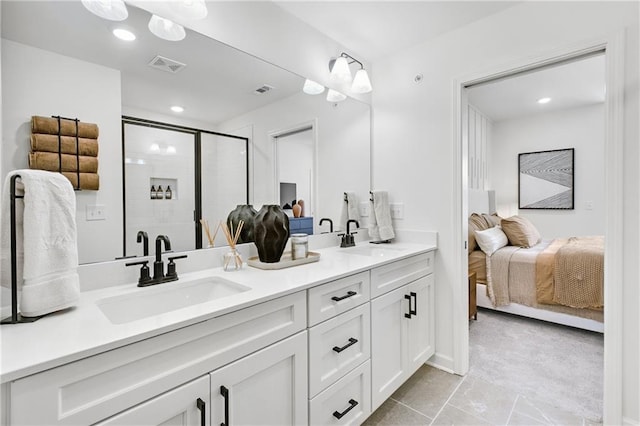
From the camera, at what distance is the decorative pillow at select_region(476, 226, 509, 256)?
3.17m

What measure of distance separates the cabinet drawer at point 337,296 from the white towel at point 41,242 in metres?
0.81

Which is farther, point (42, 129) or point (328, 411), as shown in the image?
point (328, 411)

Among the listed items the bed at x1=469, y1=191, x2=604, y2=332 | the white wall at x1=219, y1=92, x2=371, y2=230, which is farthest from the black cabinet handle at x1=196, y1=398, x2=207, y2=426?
the bed at x1=469, y1=191, x2=604, y2=332

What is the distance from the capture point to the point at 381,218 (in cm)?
234

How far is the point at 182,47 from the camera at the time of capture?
1.43 metres

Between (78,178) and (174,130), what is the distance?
440 millimetres

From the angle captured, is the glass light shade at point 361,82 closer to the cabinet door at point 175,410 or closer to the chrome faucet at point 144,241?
the chrome faucet at point 144,241

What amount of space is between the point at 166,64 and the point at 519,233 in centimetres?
376

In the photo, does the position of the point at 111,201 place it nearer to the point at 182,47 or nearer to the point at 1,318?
the point at 1,318

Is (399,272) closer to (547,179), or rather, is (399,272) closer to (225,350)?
(225,350)

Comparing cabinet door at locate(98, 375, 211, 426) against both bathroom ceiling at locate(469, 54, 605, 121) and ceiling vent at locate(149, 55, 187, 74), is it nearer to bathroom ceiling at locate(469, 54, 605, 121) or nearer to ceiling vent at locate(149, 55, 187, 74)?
ceiling vent at locate(149, 55, 187, 74)

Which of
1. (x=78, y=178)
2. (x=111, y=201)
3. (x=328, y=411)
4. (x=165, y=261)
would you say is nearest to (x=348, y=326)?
(x=328, y=411)

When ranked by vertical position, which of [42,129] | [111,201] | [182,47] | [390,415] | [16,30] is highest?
[182,47]

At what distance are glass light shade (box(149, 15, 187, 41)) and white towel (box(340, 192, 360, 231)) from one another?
146cm
